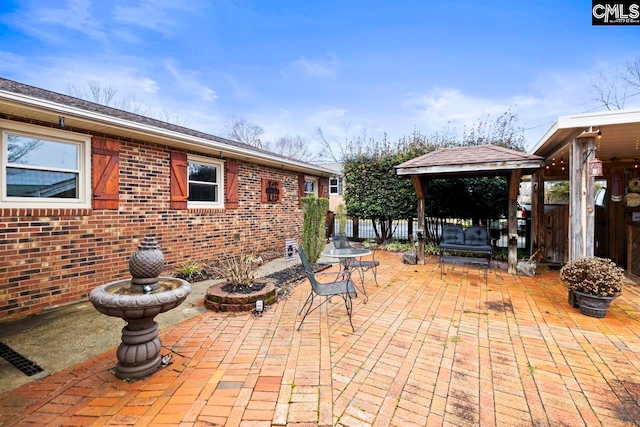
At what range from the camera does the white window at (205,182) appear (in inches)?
239

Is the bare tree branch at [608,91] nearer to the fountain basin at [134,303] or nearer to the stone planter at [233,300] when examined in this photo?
the stone planter at [233,300]

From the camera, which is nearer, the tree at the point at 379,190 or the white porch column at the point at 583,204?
the white porch column at the point at 583,204

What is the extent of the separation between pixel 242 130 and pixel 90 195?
2118 centimetres

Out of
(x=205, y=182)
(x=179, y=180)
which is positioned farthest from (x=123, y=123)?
(x=205, y=182)

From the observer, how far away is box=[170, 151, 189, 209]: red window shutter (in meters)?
5.52

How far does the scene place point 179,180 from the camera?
18.4ft

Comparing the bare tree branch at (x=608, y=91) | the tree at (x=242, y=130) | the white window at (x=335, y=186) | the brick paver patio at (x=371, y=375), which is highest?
the tree at (x=242, y=130)

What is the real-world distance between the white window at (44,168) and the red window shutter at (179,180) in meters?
1.39

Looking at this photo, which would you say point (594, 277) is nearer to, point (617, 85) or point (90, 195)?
point (90, 195)

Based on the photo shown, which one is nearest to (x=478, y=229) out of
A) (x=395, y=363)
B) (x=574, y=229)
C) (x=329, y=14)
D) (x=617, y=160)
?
(x=574, y=229)

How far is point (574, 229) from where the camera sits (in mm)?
4316

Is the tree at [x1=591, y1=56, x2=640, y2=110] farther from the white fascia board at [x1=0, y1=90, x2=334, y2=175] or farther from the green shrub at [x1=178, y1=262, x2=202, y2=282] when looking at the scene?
the green shrub at [x1=178, y1=262, x2=202, y2=282]

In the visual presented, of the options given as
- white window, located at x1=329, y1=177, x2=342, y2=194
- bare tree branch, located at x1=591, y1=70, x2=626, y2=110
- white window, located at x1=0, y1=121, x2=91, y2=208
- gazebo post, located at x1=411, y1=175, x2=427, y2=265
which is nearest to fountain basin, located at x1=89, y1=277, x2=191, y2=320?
white window, located at x1=0, y1=121, x2=91, y2=208

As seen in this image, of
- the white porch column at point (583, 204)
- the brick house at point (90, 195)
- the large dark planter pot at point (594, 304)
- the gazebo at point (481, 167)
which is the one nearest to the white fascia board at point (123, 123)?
the brick house at point (90, 195)
